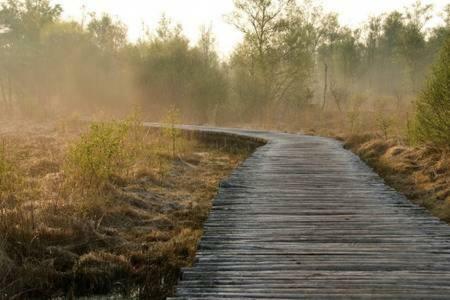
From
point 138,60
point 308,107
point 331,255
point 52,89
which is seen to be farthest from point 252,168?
point 52,89

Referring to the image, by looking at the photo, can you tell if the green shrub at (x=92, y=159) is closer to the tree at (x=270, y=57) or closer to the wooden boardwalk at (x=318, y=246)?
the wooden boardwalk at (x=318, y=246)

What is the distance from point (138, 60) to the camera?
37.1m

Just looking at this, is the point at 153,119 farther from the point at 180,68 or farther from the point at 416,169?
the point at 416,169

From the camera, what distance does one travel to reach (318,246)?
481 centimetres

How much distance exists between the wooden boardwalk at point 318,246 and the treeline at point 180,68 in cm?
2253

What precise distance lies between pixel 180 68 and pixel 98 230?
97.8 feet

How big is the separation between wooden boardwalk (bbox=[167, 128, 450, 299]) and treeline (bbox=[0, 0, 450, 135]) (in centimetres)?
2253

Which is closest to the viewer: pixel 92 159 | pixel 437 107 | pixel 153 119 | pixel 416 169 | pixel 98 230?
pixel 98 230

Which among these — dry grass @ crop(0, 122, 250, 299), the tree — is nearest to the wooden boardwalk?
dry grass @ crop(0, 122, 250, 299)

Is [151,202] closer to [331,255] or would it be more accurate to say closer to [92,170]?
[92,170]

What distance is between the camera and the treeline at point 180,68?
34062 millimetres

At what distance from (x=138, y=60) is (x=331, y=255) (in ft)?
114

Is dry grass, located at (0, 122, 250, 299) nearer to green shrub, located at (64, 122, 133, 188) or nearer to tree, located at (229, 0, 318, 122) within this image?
green shrub, located at (64, 122, 133, 188)

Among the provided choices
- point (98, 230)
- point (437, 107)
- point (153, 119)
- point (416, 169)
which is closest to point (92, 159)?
point (98, 230)
